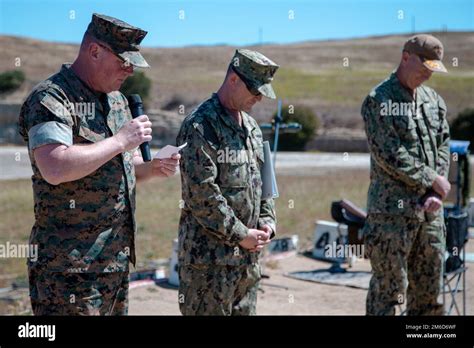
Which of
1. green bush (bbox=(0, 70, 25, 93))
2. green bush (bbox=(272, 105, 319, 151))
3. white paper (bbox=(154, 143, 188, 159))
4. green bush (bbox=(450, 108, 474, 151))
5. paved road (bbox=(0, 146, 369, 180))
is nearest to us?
white paper (bbox=(154, 143, 188, 159))

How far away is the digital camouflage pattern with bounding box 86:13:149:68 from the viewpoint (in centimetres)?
392

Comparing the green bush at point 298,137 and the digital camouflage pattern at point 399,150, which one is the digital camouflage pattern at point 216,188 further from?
the green bush at point 298,137

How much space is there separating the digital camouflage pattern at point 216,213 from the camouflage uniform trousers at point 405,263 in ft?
4.29

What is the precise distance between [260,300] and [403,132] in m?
3.34

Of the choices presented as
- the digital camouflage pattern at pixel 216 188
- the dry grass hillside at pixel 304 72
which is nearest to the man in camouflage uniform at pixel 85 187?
the digital camouflage pattern at pixel 216 188

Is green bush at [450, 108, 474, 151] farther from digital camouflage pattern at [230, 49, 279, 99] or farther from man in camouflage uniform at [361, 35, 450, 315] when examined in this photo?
digital camouflage pattern at [230, 49, 279, 99]

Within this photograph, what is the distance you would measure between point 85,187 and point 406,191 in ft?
8.83

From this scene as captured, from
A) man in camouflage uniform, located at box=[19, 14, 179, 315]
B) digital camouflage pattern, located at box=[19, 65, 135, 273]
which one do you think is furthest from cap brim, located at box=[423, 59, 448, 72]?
digital camouflage pattern, located at box=[19, 65, 135, 273]

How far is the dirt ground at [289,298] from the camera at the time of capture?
26.3 ft

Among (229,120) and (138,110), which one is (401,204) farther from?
(138,110)

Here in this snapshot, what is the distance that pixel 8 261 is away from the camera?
1100 cm

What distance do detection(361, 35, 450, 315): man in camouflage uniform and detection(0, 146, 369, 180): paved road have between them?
726 inches
